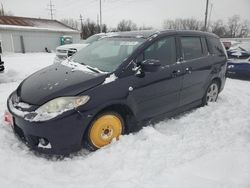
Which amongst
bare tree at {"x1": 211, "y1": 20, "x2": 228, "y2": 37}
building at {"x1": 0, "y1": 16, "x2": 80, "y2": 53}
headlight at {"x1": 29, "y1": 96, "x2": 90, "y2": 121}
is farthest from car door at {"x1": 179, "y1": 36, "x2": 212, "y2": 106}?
bare tree at {"x1": 211, "y1": 20, "x2": 228, "y2": 37}

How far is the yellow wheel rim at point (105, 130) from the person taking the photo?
3434 millimetres

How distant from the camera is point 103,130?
139 inches

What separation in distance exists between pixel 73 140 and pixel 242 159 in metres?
2.22

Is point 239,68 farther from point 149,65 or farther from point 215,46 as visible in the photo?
point 149,65

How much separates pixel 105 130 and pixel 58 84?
2.98 feet

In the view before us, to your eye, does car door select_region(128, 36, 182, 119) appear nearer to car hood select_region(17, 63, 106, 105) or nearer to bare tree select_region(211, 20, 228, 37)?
car hood select_region(17, 63, 106, 105)

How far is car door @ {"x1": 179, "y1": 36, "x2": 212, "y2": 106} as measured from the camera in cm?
467

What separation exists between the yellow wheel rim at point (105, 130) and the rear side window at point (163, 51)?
3.72 feet

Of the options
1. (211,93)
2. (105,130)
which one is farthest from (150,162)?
(211,93)

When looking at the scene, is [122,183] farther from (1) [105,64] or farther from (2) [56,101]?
(1) [105,64]

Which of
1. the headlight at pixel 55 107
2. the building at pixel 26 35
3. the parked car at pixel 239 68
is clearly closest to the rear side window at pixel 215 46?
the headlight at pixel 55 107

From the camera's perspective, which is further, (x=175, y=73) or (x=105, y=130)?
(x=175, y=73)

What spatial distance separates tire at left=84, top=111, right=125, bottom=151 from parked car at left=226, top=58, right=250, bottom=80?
274 inches

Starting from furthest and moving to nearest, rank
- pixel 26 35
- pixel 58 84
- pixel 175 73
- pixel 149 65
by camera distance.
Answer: pixel 26 35 < pixel 175 73 < pixel 149 65 < pixel 58 84
